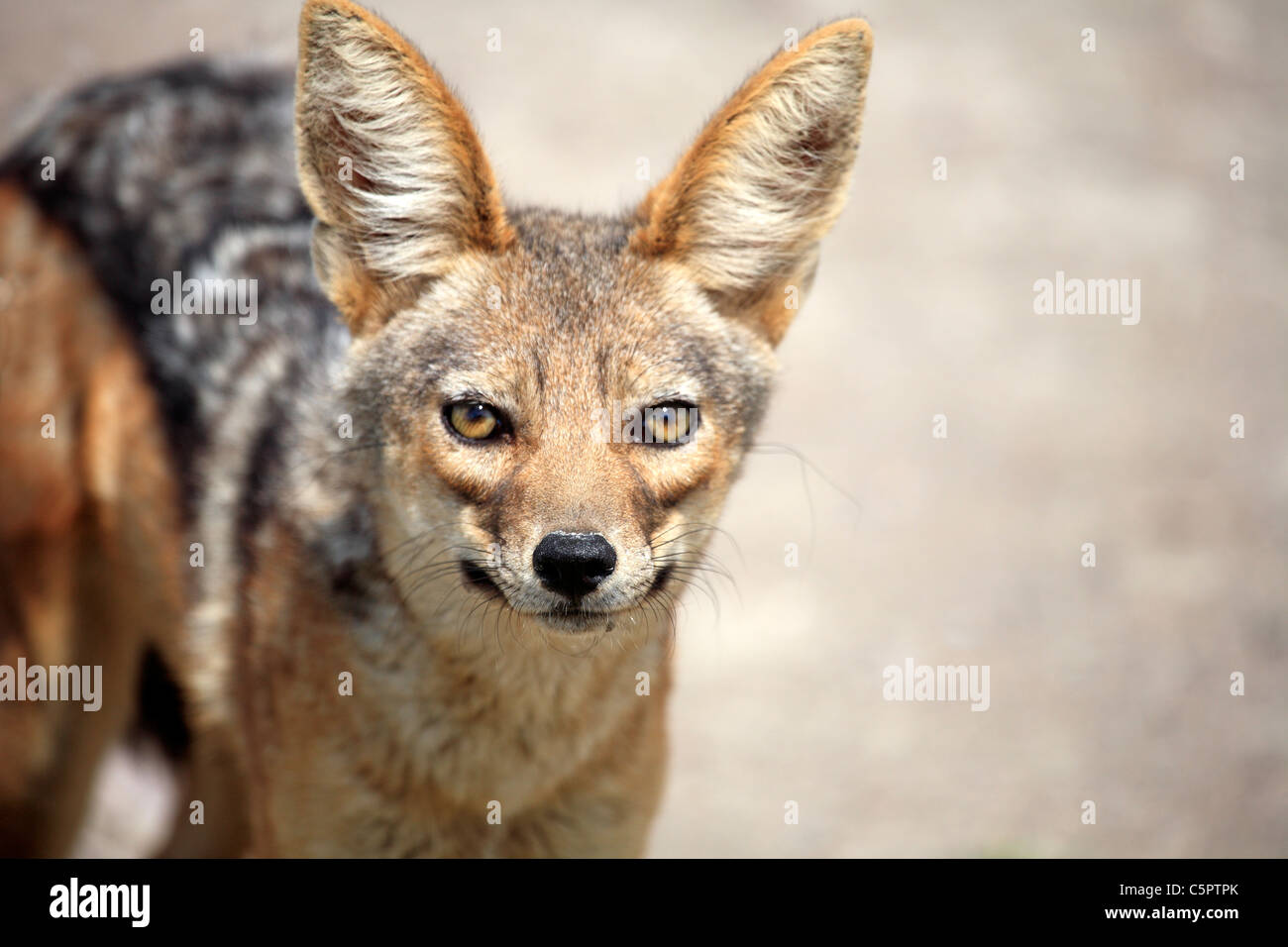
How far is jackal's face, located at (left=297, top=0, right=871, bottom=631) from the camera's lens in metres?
3.83

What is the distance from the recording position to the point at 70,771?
5875 mm

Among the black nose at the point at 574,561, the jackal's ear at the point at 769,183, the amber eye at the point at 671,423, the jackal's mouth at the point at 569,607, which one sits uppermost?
the jackal's ear at the point at 769,183

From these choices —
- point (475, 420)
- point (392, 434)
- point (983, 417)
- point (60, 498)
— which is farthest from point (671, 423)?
point (983, 417)

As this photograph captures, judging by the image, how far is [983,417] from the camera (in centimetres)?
949

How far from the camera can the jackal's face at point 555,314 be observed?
3.83 m

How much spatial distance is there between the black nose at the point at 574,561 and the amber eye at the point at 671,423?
0.52m

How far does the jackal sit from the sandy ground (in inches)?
43.3

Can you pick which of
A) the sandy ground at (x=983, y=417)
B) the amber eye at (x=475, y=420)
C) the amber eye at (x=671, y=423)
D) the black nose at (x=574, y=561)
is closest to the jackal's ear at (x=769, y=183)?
the amber eye at (x=671, y=423)

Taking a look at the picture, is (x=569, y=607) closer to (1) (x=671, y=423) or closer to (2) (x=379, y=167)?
(1) (x=671, y=423)

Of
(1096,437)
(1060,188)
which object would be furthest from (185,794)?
(1060,188)

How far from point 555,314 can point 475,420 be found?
435mm

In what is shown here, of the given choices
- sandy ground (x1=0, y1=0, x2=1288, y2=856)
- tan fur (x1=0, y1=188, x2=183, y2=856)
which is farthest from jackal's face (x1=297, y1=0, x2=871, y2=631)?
tan fur (x1=0, y1=188, x2=183, y2=856)

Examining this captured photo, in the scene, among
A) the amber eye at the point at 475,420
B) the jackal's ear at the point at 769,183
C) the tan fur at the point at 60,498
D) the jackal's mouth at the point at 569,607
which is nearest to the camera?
the jackal's mouth at the point at 569,607

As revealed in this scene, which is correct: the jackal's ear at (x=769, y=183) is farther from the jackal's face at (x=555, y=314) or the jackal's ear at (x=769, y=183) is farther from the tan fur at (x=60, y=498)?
the tan fur at (x=60, y=498)
